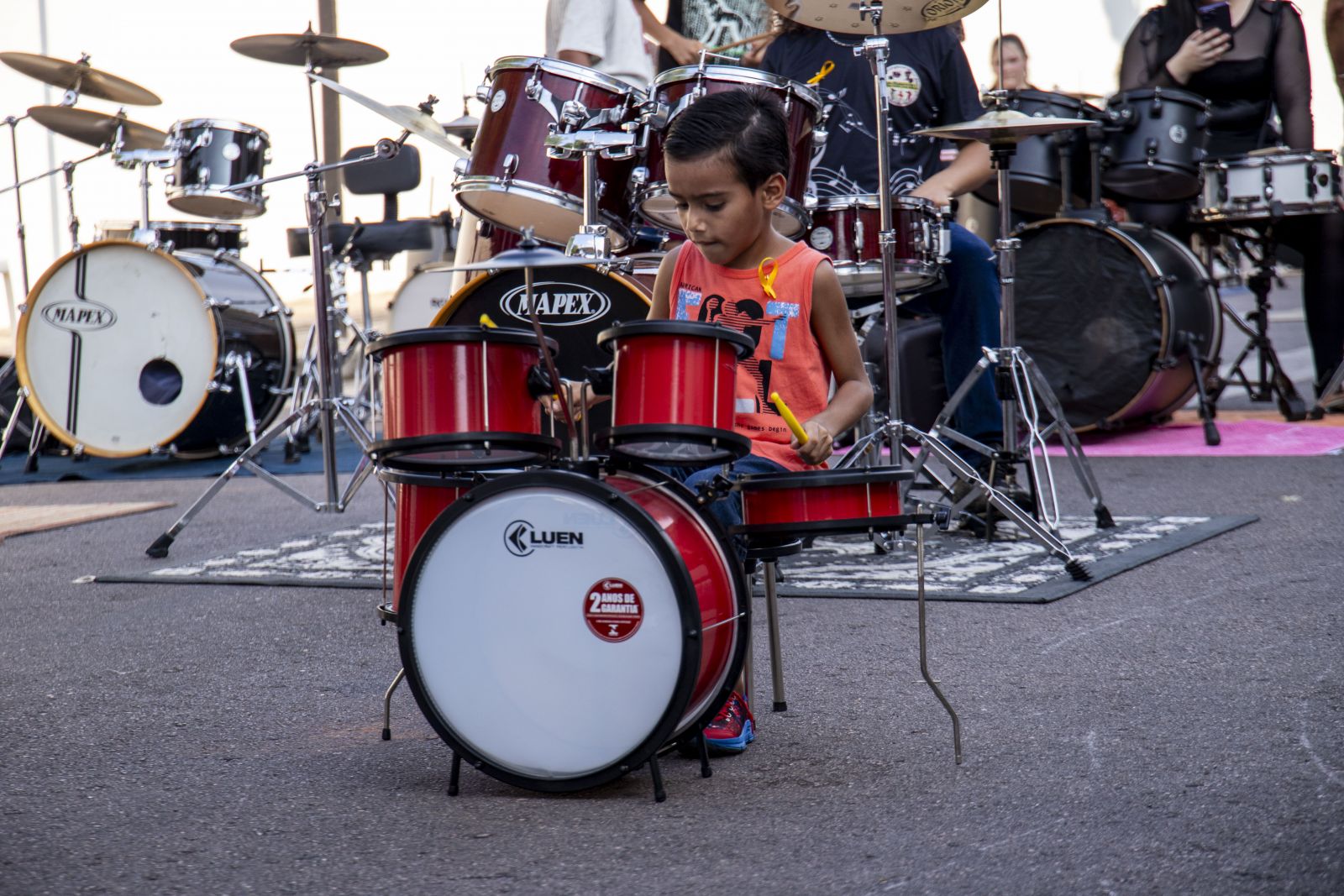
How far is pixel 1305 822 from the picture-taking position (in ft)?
5.43

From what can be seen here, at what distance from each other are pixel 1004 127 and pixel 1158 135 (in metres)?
2.53

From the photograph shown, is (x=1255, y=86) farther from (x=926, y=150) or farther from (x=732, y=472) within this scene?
(x=732, y=472)

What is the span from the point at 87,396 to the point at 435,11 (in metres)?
3.88

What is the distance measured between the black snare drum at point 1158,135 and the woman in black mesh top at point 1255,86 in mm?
729

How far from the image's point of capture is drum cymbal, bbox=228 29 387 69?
4547 millimetres

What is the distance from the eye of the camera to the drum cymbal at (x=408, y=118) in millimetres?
3404

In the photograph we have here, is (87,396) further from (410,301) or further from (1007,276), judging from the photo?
(1007,276)

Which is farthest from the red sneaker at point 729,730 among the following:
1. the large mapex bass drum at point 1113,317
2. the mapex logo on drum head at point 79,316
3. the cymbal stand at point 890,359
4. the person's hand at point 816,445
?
the mapex logo on drum head at point 79,316

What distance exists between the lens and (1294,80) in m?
6.35

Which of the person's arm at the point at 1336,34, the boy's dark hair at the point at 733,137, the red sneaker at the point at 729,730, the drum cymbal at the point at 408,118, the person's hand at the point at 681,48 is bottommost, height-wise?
the red sneaker at the point at 729,730

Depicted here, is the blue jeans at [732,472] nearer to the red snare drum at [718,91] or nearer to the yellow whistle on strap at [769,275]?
the yellow whistle on strap at [769,275]

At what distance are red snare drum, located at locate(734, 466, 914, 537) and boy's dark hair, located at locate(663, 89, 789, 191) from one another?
582 millimetres

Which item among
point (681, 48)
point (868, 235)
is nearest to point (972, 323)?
point (868, 235)

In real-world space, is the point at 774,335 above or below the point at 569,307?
below
